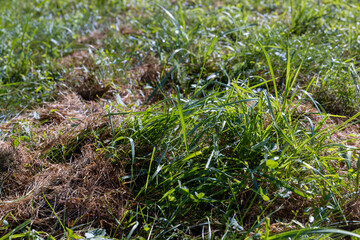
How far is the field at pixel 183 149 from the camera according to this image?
5.87ft

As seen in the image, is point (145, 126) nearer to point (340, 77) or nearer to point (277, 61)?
point (277, 61)

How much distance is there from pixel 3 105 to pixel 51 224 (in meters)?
1.28

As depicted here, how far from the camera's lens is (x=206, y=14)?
3787mm

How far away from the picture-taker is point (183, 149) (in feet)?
6.79

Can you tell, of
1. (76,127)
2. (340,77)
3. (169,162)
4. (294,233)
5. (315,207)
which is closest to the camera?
(294,233)

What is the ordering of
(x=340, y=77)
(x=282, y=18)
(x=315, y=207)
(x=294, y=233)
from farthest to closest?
(x=282, y=18) < (x=340, y=77) < (x=315, y=207) < (x=294, y=233)

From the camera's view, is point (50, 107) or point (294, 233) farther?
point (50, 107)

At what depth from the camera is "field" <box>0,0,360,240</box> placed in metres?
1.79

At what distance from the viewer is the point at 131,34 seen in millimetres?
3619

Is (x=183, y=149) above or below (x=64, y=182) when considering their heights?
above

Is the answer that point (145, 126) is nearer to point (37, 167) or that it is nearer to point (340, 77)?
point (37, 167)

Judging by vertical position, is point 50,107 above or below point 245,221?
above

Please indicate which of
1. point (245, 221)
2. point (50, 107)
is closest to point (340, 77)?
point (245, 221)

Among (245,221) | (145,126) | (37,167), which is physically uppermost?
(145,126)
